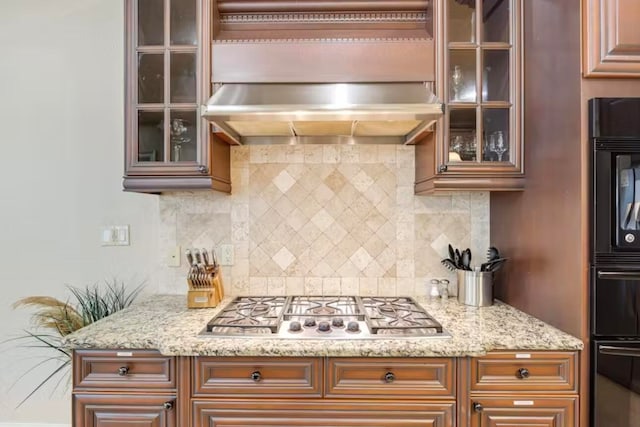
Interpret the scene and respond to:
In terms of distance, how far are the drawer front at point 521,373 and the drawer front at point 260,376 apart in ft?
→ 2.00

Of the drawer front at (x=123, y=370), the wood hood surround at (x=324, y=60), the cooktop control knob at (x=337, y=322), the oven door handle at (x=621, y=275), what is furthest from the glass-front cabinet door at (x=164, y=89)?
the oven door handle at (x=621, y=275)

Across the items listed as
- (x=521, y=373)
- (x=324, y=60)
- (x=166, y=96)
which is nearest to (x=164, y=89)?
(x=166, y=96)

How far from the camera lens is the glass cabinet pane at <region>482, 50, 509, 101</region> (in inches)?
67.7

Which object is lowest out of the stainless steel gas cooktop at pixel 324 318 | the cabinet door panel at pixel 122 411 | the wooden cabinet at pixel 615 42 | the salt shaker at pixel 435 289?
the cabinet door panel at pixel 122 411

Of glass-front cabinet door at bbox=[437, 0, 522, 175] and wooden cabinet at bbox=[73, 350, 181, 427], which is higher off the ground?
glass-front cabinet door at bbox=[437, 0, 522, 175]

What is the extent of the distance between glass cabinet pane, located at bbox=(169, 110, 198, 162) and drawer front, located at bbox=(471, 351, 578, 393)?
1.51 metres

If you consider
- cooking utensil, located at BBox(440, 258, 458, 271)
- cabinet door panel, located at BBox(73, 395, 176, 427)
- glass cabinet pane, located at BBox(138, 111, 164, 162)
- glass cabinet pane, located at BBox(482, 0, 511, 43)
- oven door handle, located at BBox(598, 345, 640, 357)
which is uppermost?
glass cabinet pane, located at BBox(482, 0, 511, 43)

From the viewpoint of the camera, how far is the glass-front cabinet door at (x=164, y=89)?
173cm

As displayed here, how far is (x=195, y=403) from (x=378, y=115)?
4.34 feet

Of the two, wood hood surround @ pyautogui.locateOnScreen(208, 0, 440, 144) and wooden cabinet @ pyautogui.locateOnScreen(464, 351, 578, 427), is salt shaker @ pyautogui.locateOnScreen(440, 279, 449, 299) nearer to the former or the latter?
wooden cabinet @ pyautogui.locateOnScreen(464, 351, 578, 427)

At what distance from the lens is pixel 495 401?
1.38 metres

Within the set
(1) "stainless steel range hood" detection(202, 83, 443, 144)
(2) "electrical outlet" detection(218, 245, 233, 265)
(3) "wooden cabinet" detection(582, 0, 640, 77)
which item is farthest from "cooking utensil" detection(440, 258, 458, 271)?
(2) "electrical outlet" detection(218, 245, 233, 265)

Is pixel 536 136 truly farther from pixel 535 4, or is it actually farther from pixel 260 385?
pixel 260 385

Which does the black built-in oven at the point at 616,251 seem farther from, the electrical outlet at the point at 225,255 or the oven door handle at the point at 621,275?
the electrical outlet at the point at 225,255
